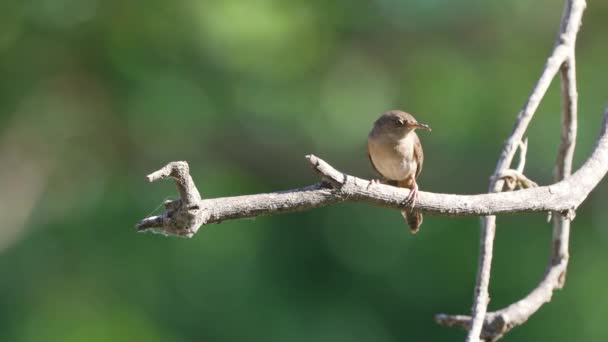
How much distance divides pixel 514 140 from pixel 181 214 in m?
1.41

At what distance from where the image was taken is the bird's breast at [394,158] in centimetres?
448

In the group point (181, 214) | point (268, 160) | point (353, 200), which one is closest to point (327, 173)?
point (353, 200)

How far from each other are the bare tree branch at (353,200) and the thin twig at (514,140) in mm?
278

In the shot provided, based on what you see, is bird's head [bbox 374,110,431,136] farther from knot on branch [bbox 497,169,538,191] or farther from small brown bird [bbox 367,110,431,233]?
knot on branch [bbox 497,169,538,191]

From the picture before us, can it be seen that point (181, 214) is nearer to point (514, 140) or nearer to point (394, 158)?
point (514, 140)

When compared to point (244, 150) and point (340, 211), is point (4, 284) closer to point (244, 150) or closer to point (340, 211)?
point (244, 150)

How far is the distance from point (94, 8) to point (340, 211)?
106 inches

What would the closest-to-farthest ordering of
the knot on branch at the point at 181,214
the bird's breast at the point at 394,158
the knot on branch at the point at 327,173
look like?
the knot on branch at the point at 181,214 < the knot on branch at the point at 327,173 < the bird's breast at the point at 394,158

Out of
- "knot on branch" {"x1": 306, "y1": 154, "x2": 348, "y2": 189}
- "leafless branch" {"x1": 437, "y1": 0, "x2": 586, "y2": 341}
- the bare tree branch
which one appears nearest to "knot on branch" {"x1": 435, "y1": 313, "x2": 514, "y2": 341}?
"leafless branch" {"x1": 437, "y1": 0, "x2": 586, "y2": 341}

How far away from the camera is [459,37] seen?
315 inches

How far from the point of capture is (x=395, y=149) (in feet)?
14.7

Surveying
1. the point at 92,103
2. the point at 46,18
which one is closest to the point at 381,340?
the point at 92,103

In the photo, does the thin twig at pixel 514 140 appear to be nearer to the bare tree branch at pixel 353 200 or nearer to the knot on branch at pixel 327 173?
the bare tree branch at pixel 353 200

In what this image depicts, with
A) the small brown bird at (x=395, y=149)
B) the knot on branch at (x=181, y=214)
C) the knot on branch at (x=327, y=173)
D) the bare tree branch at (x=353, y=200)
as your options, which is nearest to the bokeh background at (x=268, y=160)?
the small brown bird at (x=395, y=149)
